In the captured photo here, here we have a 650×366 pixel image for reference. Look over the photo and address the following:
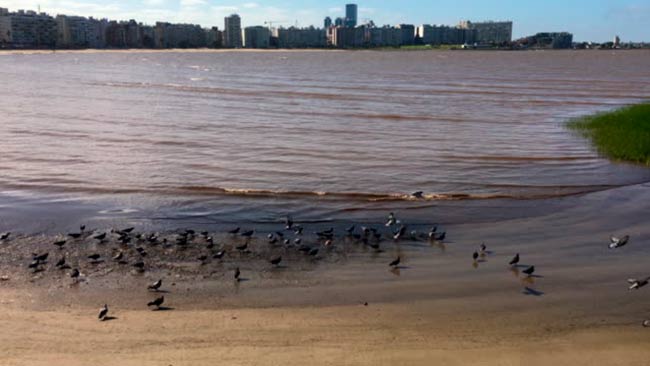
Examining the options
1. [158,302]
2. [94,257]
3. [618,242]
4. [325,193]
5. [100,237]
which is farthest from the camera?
[325,193]

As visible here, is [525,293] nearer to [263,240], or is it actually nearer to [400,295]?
[400,295]

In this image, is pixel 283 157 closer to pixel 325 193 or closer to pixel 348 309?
pixel 325 193

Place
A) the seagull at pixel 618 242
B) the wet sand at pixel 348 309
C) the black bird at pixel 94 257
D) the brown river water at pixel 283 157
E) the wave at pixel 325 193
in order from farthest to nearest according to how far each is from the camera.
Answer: the wave at pixel 325 193, the brown river water at pixel 283 157, the seagull at pixel 618 242, the black bird at pixel 94 257, the wet sand at pixel 348 309

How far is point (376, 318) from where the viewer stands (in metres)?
8.81

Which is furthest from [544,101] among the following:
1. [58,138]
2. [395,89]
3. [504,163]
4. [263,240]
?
[263,240]

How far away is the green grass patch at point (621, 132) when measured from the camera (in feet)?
69.6

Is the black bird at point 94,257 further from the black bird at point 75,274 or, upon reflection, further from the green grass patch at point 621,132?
the green grass patch at point 621,132

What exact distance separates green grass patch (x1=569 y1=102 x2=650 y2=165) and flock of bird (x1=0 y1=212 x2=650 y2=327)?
33.3 feet

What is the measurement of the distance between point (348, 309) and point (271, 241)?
11.3ft

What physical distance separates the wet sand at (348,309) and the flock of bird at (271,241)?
183 millimetres

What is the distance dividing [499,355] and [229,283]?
13.9 feet

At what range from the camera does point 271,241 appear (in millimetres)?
12195

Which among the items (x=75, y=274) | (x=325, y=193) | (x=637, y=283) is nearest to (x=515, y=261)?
(x=637, y=283)

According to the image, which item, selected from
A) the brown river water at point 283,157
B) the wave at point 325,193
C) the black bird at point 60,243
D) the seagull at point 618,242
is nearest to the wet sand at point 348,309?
the seagull at point 618,242
